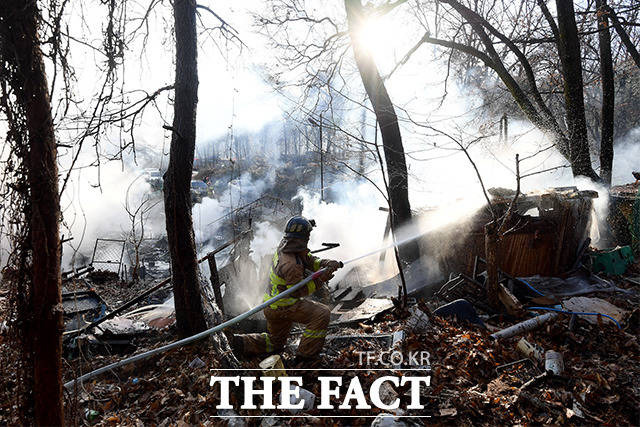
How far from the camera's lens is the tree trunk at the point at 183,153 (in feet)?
15.9

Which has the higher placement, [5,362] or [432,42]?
[432,42]

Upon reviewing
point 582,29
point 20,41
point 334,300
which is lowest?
point 334,300

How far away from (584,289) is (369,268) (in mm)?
5428

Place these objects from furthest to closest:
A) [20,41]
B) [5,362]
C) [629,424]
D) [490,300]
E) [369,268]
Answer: [369,268]
[490,300]
[629,424]
[5,362]
[20,41]

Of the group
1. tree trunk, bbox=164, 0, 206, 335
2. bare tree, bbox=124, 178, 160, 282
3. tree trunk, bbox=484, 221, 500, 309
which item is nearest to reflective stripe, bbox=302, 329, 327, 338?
tree trunk, bbox=164, 0, 206, 335

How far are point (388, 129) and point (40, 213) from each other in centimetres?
787

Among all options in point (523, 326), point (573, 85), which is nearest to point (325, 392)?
point (523, 326)

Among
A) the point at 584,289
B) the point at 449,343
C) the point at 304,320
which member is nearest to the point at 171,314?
the point at 304,320

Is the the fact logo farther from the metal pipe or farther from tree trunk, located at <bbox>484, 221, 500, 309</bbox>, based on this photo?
tree trunk, located at <bbox>484, 221, 500, 309</bbox>

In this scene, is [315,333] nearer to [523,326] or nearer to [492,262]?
[523,326]

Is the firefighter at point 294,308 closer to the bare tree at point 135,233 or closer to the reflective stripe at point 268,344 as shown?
the reflective stripe at point 268,344

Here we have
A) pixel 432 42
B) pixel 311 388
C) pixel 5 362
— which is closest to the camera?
pixel 5 362

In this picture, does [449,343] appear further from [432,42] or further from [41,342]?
[432,42]

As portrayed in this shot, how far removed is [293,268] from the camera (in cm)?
471
